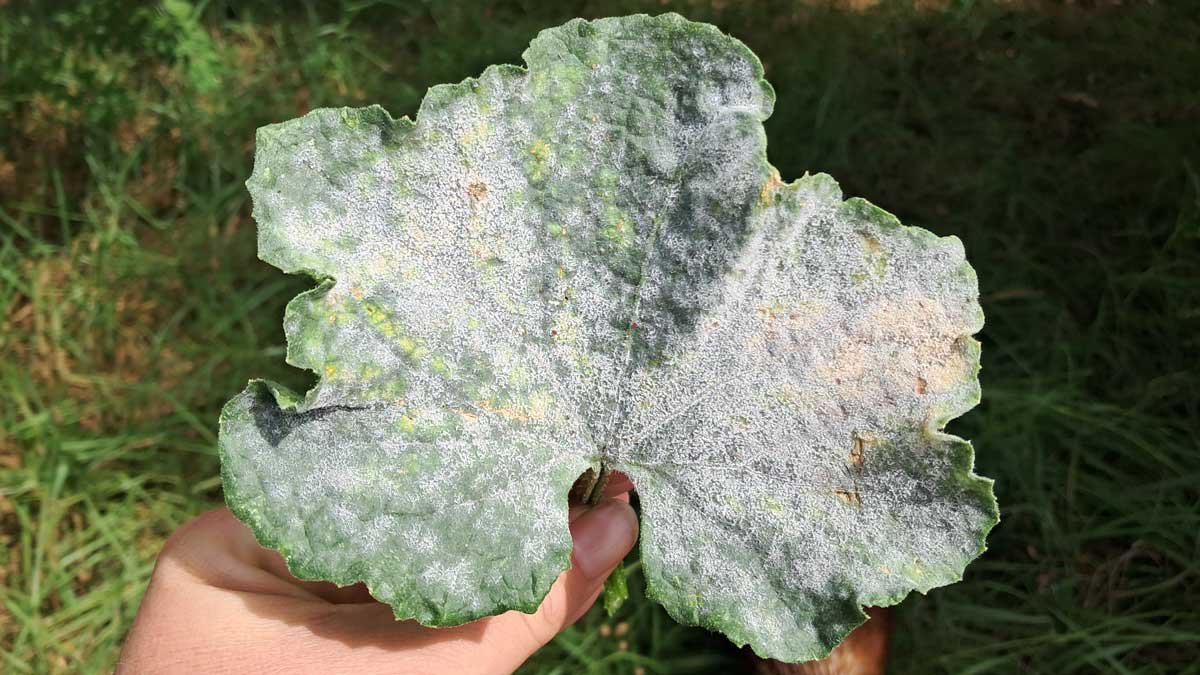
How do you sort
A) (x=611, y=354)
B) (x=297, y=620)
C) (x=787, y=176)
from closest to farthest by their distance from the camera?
(x=611, y=354), (x=297, y=620), (x=787, y=176)

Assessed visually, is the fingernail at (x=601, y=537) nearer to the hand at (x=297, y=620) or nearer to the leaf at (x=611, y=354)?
the hand at (x=297, y=620)

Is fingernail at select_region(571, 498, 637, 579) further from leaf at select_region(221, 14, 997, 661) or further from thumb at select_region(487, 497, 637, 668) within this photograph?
leaf at select_region(221, 14, 997, 661)

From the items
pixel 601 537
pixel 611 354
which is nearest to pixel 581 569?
pixel 601 537

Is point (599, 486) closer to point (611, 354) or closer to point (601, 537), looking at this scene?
point (601, 537)

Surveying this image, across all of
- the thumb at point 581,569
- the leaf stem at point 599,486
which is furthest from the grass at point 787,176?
the leaf stem at point 599,486

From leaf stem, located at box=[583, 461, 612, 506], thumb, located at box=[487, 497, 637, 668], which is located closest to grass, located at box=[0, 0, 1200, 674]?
thumb, located at box=[487, 497, 637, 668]

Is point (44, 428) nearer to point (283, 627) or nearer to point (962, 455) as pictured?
point (283, 627)

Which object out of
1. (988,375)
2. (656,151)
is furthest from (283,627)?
(988,375)
